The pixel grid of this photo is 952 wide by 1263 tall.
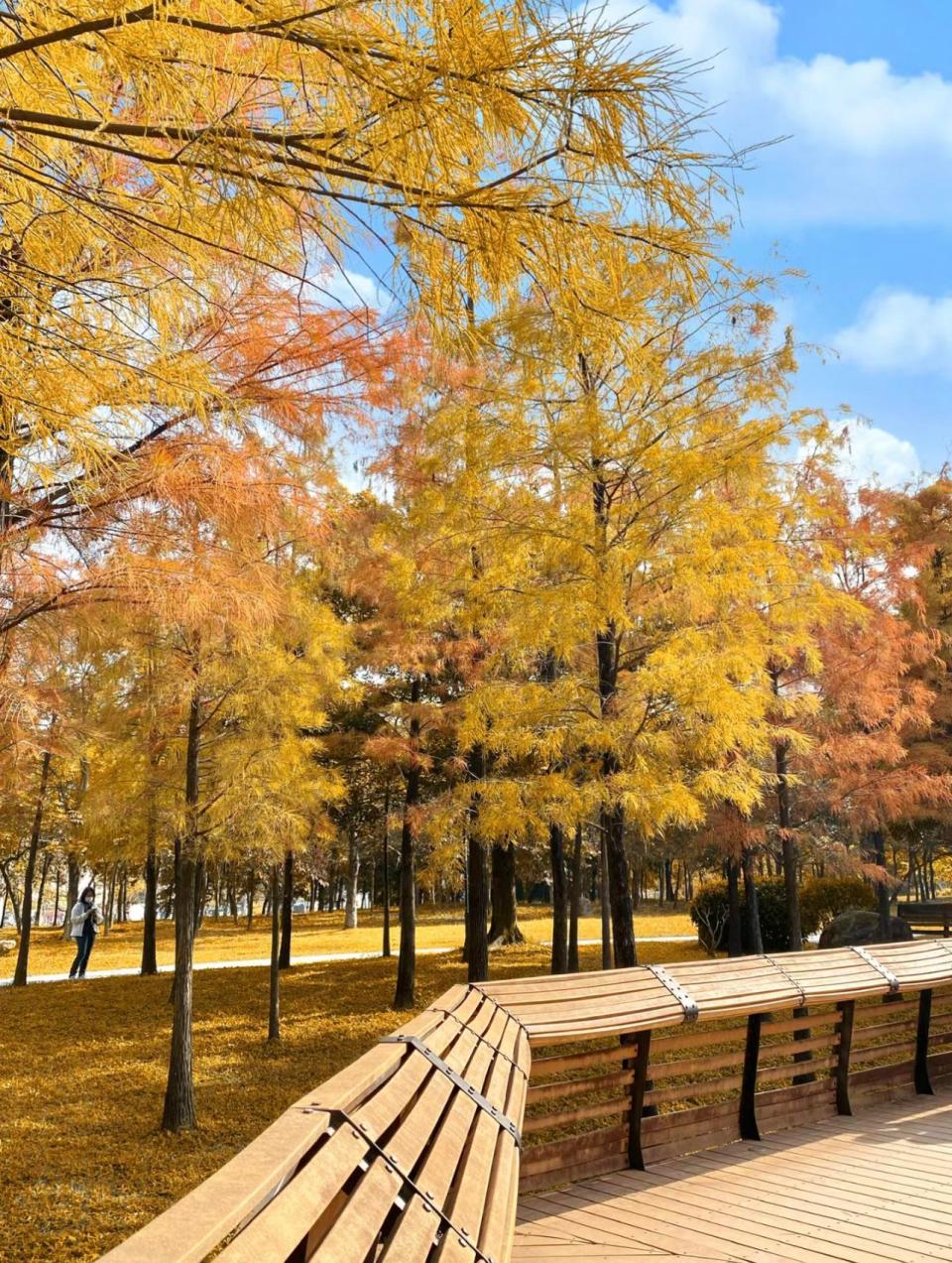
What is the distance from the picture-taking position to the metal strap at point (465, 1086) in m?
3.07

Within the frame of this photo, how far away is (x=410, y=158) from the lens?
90.6 inches

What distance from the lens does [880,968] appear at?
6359 mm

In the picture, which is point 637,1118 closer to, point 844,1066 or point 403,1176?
point 844,1066

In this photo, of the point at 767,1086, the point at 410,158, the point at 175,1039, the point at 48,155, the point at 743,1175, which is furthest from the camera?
the point at 767,1086

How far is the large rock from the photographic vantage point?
1603cm

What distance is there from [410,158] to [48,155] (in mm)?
1018

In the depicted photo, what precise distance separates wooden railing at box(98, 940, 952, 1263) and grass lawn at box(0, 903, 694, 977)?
1922 cm

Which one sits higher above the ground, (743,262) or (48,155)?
(743,262)

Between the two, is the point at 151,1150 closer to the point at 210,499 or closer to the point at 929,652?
the point at 210,499

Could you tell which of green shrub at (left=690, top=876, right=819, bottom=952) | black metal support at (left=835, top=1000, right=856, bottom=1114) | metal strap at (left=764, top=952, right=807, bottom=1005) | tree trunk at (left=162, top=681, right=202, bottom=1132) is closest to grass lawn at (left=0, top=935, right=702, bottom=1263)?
tree trunk at (left=162, top=681, right=202, bottom=1132)

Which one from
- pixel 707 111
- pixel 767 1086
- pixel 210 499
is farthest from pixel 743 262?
pixel 767 1086

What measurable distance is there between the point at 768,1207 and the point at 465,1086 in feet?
7.52

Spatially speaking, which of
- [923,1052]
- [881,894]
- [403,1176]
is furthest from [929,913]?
[403,1176]

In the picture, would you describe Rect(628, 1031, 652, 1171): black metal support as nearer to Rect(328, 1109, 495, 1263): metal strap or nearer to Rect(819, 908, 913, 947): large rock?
Rect(328, 1109, 495, 1263): metal strap
